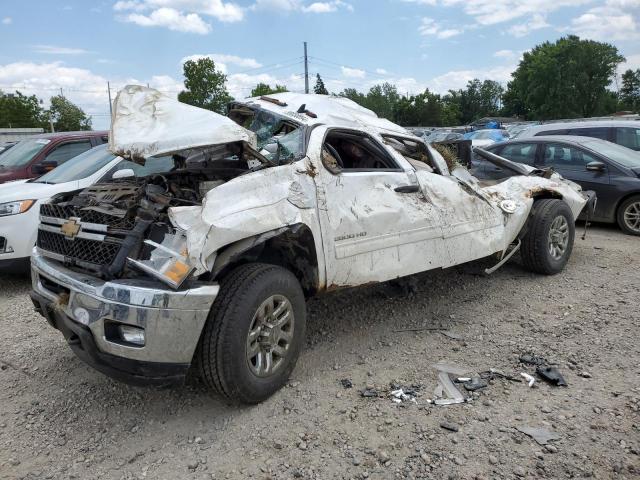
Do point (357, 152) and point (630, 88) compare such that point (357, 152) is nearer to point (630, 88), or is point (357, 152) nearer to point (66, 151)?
point (66, 151)

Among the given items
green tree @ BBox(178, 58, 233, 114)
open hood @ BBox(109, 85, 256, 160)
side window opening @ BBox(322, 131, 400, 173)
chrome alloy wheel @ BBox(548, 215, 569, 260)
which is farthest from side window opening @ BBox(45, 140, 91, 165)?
green tree @ BBox(178, 58, 233, 114)

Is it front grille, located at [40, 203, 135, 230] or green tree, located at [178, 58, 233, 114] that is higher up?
green tree, located at [178, 58, 233, 114]

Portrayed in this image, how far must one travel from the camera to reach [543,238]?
219 inches

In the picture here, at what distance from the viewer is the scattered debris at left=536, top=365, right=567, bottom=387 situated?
11.4 ft

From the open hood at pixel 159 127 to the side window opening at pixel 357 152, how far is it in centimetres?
85

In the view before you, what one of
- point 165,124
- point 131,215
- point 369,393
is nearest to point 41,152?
point 165,124

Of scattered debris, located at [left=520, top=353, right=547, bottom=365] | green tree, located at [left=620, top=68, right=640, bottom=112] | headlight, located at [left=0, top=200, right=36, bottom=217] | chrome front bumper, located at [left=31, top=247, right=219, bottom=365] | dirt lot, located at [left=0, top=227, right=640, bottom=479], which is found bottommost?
dirt lot, located at [left=0, top=227, right=640, bottom=479]

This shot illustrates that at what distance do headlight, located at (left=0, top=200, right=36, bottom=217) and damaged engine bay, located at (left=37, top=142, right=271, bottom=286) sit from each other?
185 centimetres

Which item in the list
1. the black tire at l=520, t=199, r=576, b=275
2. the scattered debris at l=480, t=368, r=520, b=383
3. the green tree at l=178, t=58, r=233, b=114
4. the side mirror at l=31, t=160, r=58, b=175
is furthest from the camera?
the green tree at l=178, t=58, r=233, b=114

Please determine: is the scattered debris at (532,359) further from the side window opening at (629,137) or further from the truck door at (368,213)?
the side window opening at (629,137)

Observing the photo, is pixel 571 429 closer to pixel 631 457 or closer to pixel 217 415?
pixel 631 457

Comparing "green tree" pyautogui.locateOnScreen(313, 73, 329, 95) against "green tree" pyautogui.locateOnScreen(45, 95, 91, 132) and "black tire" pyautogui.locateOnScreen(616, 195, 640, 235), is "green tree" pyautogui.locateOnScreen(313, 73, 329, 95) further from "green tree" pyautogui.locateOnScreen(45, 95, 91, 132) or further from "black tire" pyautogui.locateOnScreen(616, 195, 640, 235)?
"black tire" pyautogui.locateOnScreen(616, 195, 640, 235)

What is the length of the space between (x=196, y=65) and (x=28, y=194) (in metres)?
35.0

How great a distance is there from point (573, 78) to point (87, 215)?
79908mm
